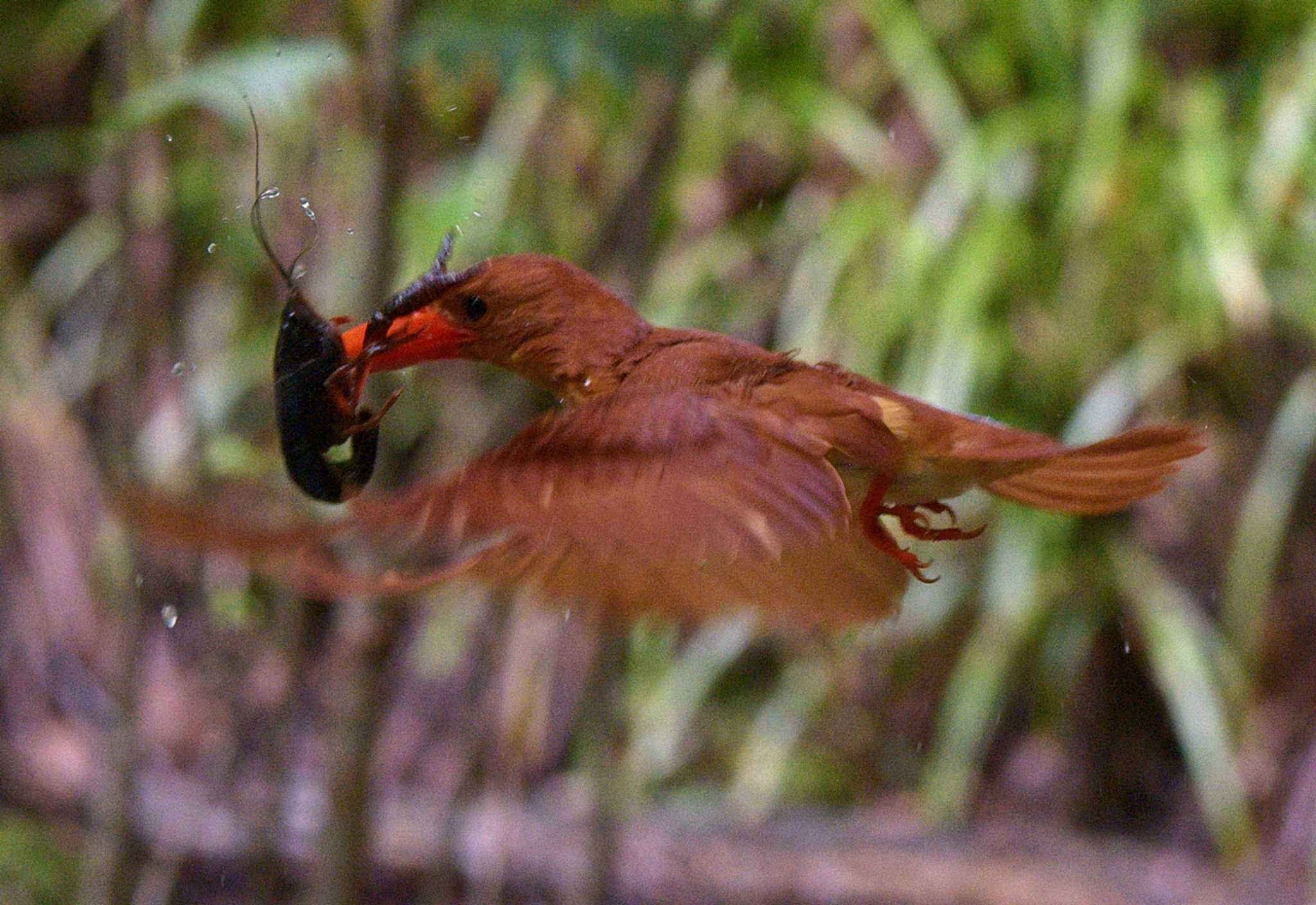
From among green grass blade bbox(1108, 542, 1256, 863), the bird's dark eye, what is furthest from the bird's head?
green grass blade bbox(1108, 542, 1256, 863)

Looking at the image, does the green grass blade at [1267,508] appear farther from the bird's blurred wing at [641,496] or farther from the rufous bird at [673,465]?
the bird's blurred wing at [641,496]

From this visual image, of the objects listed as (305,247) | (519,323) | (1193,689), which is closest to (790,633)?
(1193,689)

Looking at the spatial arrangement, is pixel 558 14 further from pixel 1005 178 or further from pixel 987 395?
pixel 1005 178

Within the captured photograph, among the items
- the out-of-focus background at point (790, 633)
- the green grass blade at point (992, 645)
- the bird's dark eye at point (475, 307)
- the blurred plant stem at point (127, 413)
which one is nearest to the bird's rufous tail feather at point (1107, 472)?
the bird's dark eye at point (475, 307)

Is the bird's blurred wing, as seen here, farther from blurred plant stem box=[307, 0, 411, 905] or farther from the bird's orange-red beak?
blurred plant stem box=[307, 0, 411, 905]

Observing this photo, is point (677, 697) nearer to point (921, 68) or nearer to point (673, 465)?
point (921, 68)

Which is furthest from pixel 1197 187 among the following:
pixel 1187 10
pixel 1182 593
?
pixel 1182 593
